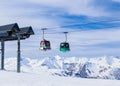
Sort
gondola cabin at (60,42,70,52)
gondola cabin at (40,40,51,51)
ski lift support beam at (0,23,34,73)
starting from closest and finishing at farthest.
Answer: gondola cabin at (60,42,70,52) → ski lift support beam at (0,23,34,73) → gondola cabin at (40,40,51,51)

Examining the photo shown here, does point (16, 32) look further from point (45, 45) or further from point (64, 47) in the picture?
point (64, 47)

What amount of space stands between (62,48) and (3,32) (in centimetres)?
659

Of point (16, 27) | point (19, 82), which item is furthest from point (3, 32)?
point (19, 82)

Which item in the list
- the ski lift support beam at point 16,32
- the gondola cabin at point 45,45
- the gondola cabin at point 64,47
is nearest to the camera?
the gondola cabin at point 64,47

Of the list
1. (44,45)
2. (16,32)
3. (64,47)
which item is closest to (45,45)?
(44,45)

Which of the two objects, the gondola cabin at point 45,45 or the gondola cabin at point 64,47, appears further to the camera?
the gondola cabin at point 45,45

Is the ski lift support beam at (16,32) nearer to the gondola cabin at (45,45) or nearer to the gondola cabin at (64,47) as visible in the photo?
the gondola cabin at (45,45)

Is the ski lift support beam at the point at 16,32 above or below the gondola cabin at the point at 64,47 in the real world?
above

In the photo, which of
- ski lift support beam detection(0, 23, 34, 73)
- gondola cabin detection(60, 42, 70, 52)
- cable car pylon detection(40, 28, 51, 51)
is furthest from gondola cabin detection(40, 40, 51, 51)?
gondola cabin detection(60, 42, 70, 52)

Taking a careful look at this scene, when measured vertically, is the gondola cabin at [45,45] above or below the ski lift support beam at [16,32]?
below

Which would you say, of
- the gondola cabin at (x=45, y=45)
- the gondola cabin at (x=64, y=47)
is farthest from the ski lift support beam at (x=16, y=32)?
the gondola cabin at (x=64, y=47)

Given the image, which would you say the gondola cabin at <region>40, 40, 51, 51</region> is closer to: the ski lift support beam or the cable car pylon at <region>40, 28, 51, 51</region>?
the cable car pylon at <region>40, 28, 51, 51</region>

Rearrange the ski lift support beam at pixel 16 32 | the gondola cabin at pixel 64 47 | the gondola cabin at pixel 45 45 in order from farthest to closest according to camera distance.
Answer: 1. the gondola cabin at pixel 45 45
2. the ski lift support beam at pixel 16 32
3. the gondola cabin at pixel 64 47

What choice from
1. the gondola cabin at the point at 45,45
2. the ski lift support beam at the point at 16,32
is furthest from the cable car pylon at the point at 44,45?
the ski lift support beam at the point at 16,32
